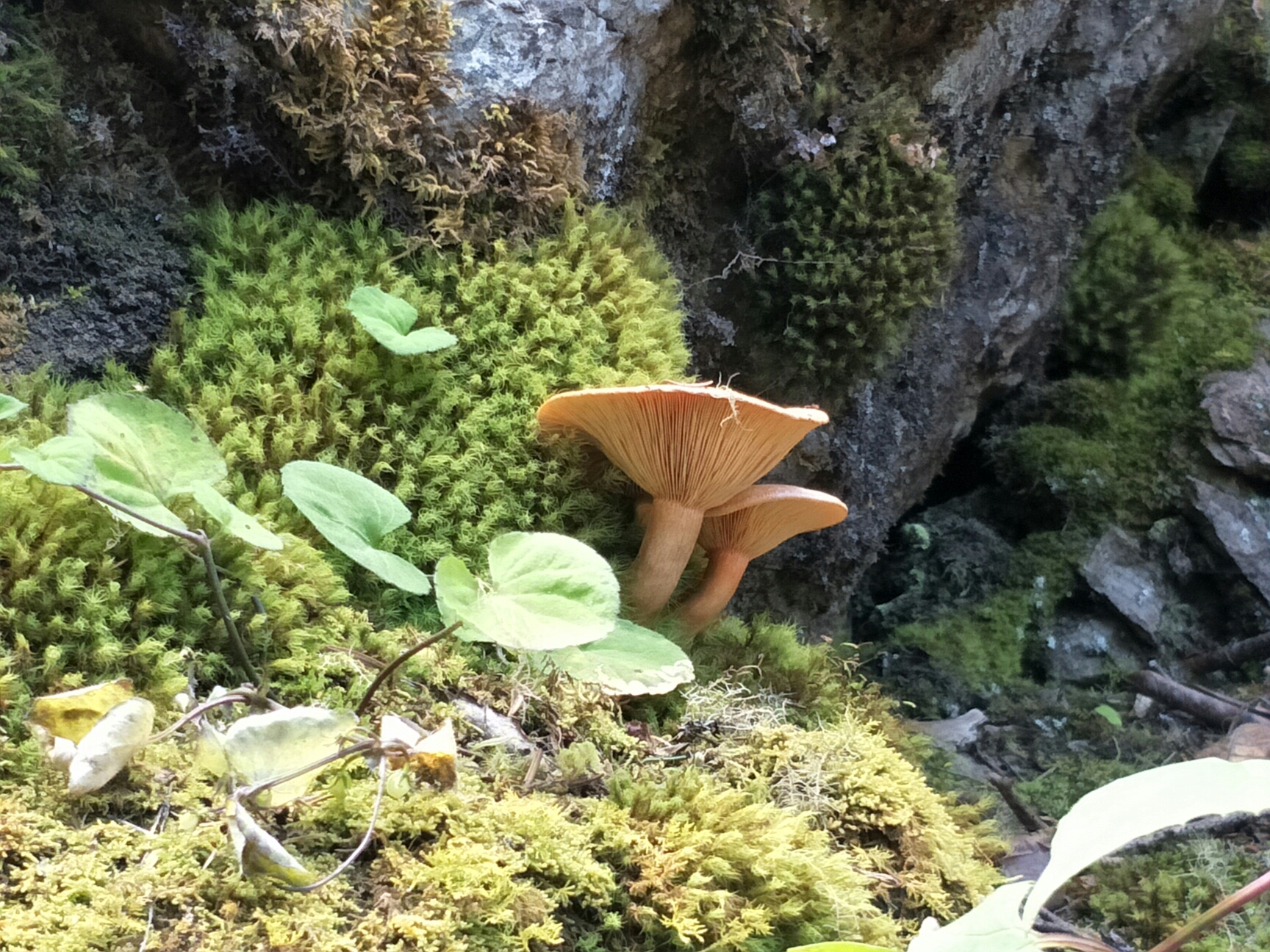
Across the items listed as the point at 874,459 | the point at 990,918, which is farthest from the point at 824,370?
the point at 990,918

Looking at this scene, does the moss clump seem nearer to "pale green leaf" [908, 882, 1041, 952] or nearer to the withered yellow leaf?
"pale green leaf" [908, 882, 1041, 952]

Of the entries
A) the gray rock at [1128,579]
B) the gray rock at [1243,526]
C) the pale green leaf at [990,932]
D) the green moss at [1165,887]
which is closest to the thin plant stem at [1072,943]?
the pale green leaf at [990,932]

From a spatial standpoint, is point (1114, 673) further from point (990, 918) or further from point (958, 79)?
point (990, 918)

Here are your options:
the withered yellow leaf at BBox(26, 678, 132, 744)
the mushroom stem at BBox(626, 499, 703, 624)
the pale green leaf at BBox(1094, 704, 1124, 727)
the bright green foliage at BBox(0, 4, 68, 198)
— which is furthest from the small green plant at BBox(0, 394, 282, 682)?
the pale green leaf at BBox(1094, 704, 1124, 727)

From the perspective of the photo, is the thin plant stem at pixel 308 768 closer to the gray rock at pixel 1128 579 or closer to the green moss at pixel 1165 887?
the green moss at pixel 1165 887

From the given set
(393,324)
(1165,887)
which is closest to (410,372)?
(393,324)

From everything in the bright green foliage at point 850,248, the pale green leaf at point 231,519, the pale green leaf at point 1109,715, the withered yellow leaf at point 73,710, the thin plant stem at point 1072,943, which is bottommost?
the pale green leaf at point 1109,715

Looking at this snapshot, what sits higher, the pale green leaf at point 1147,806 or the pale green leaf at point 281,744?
the pale green leaf at point 1147,806
